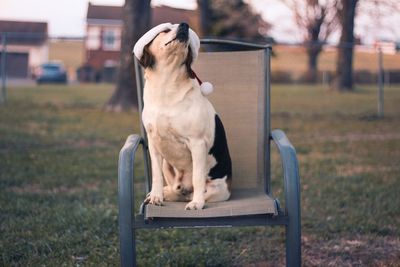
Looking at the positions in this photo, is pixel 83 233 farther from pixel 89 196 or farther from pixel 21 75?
pixel 21 75

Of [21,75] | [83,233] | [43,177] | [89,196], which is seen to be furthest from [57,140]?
[21,75]

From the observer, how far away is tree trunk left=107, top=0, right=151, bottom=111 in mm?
13906

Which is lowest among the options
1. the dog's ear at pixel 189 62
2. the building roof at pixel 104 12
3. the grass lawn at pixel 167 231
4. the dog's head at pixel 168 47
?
the grass lawn at pixel 167 231

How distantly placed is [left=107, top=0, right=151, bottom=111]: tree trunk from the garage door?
28002mm

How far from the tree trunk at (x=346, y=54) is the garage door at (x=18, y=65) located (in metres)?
21.1

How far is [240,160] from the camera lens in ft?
14.7

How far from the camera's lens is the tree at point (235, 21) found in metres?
31.9

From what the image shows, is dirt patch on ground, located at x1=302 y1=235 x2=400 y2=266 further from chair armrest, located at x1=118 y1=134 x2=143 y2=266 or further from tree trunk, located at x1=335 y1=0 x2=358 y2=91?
tree trunk, located at x1=335 y1=0 x2=358 y2=91

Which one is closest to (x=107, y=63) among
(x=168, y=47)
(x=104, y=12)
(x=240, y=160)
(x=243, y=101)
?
(x=104, y=12)

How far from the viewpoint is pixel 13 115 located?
1296cm

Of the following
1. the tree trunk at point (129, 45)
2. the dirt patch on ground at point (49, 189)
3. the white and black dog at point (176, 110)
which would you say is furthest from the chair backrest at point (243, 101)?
the tree trunk at point (129, 45)

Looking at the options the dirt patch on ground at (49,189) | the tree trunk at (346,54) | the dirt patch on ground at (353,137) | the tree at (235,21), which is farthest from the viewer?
the tree at (235,21)

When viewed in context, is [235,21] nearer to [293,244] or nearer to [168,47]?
[168,47]

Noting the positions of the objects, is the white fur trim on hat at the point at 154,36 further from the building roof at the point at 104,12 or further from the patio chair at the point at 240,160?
the building roof at the point at 104,12
